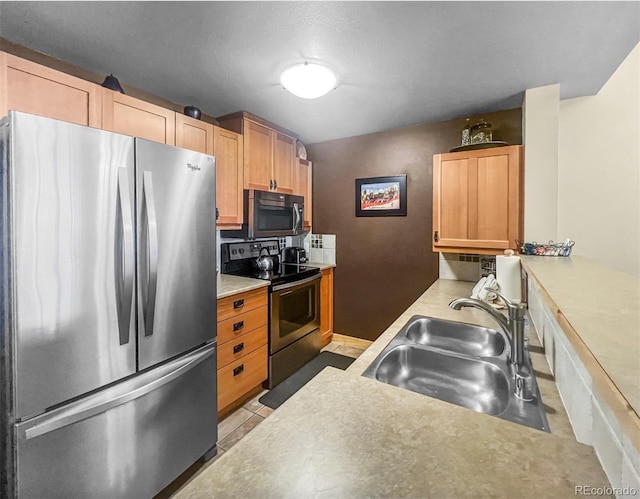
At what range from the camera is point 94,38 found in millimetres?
1481

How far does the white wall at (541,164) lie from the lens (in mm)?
2025

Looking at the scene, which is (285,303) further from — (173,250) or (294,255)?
(173,250)

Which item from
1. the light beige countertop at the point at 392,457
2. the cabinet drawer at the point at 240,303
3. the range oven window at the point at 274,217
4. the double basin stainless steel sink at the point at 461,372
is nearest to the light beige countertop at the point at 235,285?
the cabinet drawer at the point at 240,303

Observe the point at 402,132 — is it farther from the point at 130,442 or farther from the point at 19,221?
the point at 130,442

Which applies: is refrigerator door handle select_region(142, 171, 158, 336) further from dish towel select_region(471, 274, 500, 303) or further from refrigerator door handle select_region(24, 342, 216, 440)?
dish towel select_region(471, 274, 500, 303)

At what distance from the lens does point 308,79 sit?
175 centimetres

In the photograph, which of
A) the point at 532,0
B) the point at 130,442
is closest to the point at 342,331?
the point at 130,442

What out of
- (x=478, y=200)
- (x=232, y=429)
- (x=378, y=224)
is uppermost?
(x=478, y=200)

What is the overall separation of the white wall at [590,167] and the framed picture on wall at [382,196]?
1046 mm

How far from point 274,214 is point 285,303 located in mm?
866

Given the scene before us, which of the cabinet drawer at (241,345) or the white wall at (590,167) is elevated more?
the white wall at (590,167)

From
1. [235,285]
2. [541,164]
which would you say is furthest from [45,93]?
[541,164]

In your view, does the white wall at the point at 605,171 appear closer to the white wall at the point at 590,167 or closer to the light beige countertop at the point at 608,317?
the white wall at the point at 590,167

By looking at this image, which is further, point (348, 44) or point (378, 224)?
point (378, 224)
